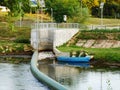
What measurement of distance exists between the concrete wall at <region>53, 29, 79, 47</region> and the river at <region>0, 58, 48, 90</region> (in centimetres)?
1050

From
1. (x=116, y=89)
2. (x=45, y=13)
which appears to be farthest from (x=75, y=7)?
(x=116, y=89)

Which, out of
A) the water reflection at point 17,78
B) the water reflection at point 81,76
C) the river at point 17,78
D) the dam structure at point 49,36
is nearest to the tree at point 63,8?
the dam structure at point 49,36

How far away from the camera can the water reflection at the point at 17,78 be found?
33.3m

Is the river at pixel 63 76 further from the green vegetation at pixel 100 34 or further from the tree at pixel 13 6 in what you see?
the tree at pixel 13 6

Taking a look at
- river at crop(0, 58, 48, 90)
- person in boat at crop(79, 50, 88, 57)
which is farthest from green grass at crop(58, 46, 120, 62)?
river at crop(0, 58, 48, 90)

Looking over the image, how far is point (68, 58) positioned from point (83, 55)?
75.4 inches

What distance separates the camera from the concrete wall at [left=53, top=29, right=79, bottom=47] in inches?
2456

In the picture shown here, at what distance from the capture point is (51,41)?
64.1m

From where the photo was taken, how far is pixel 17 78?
39562 mm

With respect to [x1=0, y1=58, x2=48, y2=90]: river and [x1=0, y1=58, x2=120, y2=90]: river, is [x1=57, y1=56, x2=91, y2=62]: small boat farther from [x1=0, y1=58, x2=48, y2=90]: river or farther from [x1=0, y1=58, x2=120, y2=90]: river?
[x1=0, y1=58, x2=48, y2=90]: river

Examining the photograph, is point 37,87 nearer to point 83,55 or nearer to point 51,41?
point 83,55

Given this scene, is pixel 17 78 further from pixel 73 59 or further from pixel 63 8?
pixel 63 8

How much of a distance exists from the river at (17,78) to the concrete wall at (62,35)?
10.5 m

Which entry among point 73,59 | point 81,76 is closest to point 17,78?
point 81,76
